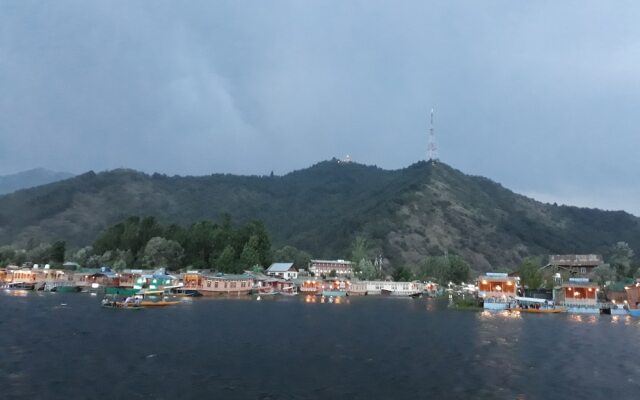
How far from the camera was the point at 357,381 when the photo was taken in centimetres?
3294

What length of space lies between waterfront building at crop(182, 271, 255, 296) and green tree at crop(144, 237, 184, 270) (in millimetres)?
22703

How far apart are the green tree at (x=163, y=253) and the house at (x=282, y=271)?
96.7ft

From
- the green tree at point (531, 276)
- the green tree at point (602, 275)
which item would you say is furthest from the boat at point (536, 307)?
the green tree at point (602, 275)

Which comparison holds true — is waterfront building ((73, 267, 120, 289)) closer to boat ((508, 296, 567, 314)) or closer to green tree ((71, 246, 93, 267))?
green tree ((71, 246, 93, 267))

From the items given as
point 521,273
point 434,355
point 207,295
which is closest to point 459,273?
point 521,273

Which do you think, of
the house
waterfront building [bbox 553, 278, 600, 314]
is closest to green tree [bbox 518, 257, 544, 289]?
waterfront building [bbox 553, 278, 600, 314]

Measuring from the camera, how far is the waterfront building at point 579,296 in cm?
9706

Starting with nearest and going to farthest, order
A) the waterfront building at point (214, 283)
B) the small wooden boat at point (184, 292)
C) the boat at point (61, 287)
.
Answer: the small wooden boat at point (184, 292) < the boat at point (61, 287) < the waterfront building at point (214, 283)

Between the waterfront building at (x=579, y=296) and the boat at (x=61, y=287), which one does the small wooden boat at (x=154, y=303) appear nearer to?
the boat at (x=61, y=287)

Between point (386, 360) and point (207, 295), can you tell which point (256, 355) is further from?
point (207, 295)

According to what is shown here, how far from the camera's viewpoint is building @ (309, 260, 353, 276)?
184 metres

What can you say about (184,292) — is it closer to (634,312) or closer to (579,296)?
(579,296)

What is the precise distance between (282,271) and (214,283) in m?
34.9

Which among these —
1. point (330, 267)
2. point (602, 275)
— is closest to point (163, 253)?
point (330, 267)
